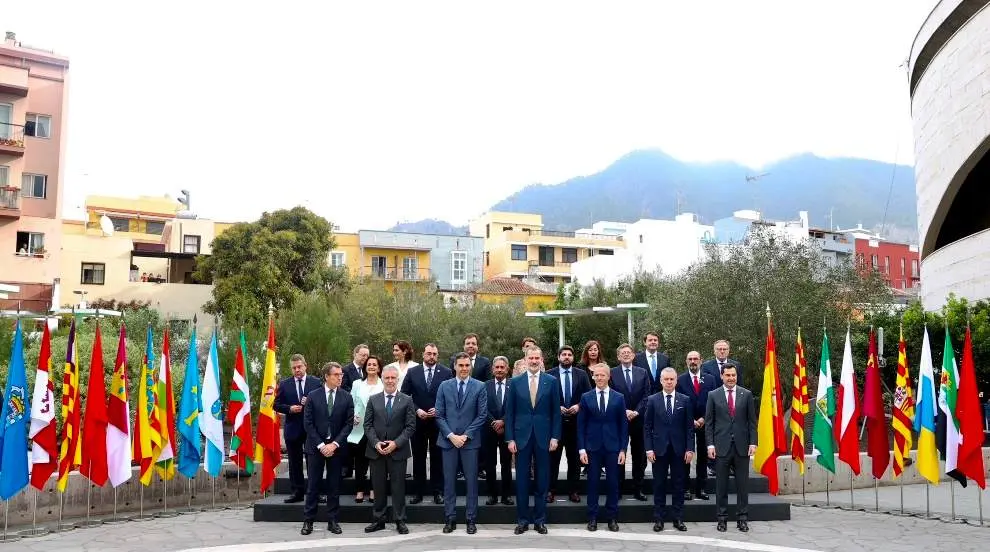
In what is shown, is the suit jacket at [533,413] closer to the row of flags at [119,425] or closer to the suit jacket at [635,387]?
the suit jacket at [635,387]

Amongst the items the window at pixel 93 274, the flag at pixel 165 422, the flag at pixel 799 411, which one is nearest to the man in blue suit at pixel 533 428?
the flag at pixel 799 411

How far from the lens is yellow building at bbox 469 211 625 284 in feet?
215

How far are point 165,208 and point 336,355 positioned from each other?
141 ft

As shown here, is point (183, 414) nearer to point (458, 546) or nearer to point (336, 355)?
point (458, 546)

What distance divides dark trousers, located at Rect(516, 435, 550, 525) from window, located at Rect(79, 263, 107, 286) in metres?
37.6

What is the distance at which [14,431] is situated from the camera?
10.2 m

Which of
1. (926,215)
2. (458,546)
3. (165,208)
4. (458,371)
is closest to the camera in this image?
(458,546)

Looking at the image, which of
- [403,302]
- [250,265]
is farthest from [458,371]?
[250,265]

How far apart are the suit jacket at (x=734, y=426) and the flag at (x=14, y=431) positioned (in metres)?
7.81

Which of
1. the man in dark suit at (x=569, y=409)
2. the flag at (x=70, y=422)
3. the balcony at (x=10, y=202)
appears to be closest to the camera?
the flag at (x=70, y=422)

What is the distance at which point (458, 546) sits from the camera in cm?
944

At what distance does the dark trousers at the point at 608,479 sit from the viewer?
1034cm

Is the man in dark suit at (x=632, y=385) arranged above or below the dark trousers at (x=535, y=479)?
above

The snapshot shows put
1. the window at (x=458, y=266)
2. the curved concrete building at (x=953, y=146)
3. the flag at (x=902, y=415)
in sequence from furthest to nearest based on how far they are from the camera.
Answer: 1. the window at (x=458, y=266)
2. the curved concrete building at (x=953, y=146)
3. the flag at (x=902, y=415)
